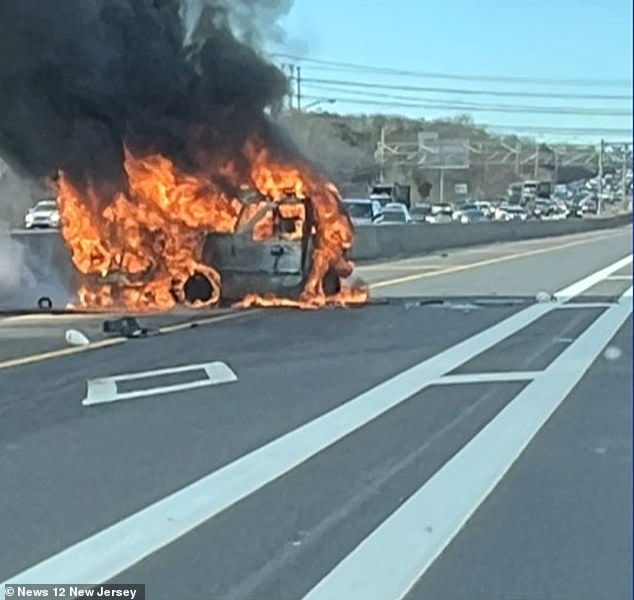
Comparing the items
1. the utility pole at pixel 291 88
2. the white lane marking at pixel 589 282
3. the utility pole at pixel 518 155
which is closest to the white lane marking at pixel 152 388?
the utility pole at pixel 518 155

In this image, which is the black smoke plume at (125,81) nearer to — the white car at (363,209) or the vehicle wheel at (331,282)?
the white car at (363,209)

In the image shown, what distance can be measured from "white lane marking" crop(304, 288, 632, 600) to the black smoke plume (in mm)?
7184

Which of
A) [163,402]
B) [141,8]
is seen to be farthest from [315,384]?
[141,8]

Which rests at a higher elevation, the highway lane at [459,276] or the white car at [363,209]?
the white car at [363,209]

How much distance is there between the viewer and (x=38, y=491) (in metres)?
6.28

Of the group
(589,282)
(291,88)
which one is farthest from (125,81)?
(589,282)

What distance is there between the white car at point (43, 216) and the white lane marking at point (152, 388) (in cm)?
191

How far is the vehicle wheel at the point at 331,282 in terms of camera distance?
17.6 meters

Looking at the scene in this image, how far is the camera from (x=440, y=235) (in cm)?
3556

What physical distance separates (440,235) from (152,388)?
26471 millimetres

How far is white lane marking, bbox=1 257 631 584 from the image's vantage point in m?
5.00

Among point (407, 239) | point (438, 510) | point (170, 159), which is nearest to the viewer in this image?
point (438, 510)

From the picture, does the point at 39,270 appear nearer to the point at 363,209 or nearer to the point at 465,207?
the point at 465,207

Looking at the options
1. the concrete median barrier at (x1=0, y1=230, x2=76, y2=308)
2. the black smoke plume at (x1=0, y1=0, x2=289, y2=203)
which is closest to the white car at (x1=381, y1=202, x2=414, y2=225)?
the black smoke plume at (x1=0, y1=0, x2=289, y2=203)
